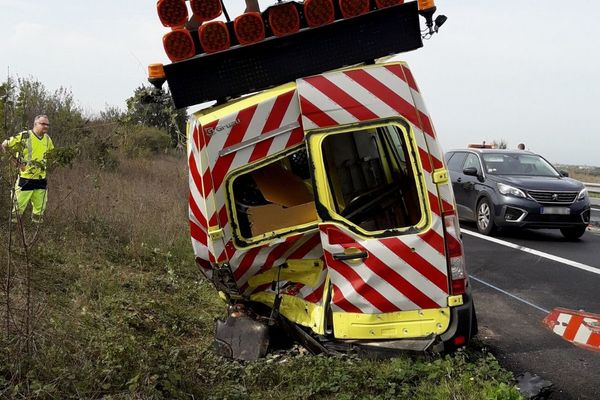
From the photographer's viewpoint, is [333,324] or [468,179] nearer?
[333,324]

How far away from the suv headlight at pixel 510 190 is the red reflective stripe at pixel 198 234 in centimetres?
786

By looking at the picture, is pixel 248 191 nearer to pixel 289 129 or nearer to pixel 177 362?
pixel 289 129

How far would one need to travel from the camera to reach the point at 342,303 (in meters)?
4.17

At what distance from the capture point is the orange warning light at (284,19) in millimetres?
3990

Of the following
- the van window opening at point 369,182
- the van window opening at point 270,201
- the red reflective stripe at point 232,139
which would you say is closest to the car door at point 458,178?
the van window opening at point 369,182

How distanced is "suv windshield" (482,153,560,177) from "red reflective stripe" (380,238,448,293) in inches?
317

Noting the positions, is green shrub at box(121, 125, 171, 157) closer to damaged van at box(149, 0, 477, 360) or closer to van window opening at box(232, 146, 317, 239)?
van window opening at box(232, 146, 317, 239)

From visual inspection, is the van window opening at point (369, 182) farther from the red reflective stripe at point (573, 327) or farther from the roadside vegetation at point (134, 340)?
the red reflective stripe at point (573, 327)

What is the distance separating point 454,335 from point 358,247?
37.6 inches

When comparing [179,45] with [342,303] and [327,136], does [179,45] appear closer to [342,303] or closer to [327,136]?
[327,136]

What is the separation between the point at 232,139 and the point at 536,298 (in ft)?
14.6

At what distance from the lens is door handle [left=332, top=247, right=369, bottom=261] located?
13.3 feet

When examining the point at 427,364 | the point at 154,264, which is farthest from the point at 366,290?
the point at 154,264

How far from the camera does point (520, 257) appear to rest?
29.3ft
